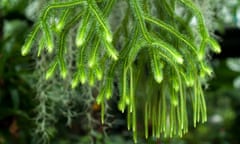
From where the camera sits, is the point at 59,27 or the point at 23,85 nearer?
the point at 59,27

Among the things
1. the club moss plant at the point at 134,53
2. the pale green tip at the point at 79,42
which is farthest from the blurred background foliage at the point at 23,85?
the pale green tip at the point at 79,42

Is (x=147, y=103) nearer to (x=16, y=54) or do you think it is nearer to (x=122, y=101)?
(x=122, y=101)

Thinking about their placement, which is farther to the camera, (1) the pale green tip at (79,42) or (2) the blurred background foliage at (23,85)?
(2) the blurred background foliage at (23,85)

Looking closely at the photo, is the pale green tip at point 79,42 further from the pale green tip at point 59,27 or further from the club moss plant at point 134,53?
the pale green tip at point 59,27

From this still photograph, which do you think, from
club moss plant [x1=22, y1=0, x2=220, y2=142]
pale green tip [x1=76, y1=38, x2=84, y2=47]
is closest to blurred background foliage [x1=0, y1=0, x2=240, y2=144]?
club moss plant [x1=22, y1=0, x2=220, y2=142]

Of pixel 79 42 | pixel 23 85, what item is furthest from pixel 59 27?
pixel 23 85

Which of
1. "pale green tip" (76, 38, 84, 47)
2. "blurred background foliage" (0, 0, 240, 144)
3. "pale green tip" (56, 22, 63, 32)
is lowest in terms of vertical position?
"blurred background foliage" (0, 0, 240, 144)

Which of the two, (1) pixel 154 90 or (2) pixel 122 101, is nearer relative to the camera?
(2) pixel 122 101

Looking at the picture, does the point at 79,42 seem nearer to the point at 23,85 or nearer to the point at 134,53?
the point at 134,53

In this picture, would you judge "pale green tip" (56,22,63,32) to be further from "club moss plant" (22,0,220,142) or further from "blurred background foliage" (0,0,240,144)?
"blurred background foliage" (0,0,240,144)

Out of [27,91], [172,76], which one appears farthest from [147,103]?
[27,91]

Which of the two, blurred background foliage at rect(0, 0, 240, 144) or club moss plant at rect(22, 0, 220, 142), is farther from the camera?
blurred background foliage at rect(0, 0, 240, 144)
